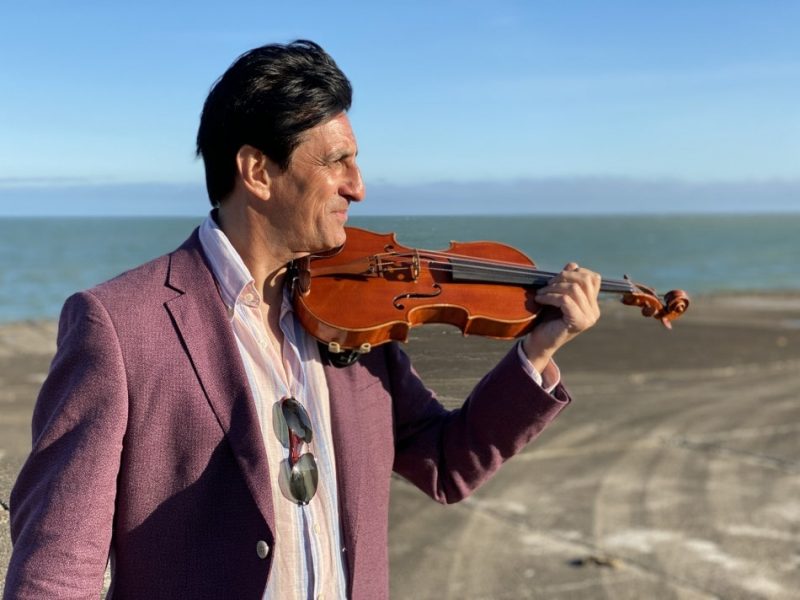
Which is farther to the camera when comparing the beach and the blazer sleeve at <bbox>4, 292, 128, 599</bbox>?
the beach

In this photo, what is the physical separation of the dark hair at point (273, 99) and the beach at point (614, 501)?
3.59 feet

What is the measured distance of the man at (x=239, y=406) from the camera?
1.77 metres

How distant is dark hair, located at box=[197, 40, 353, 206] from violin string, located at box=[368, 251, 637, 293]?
0.62 metres

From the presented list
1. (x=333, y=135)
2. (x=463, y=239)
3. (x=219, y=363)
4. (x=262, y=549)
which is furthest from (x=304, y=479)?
(x=463, y=239)

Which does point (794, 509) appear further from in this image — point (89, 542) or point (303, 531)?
point (89, 542)

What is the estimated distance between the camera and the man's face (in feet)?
6.68

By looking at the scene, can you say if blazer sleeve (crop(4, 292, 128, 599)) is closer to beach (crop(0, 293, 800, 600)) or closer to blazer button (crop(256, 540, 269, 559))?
blazer button (crop(256, 540, 269, 559))

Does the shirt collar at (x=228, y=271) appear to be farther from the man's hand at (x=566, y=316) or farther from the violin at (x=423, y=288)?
the man's hand at (x=566, y=316)

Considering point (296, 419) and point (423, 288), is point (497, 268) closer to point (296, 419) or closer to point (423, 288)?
point (423, 288)

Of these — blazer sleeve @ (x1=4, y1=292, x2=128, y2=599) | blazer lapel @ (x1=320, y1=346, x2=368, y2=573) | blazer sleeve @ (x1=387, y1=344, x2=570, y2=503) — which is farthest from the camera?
blazer sleeve @ (x1=387, y1=344, x2=570, y2=503)

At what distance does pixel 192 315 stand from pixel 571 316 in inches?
36.7

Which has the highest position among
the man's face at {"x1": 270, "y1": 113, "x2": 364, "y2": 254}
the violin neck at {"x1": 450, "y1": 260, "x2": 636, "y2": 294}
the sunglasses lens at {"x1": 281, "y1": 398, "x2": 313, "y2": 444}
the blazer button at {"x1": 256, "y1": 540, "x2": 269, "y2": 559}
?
the man's face at {"x1": 270, "y1": 113, "x2": 364, "y2": 254}

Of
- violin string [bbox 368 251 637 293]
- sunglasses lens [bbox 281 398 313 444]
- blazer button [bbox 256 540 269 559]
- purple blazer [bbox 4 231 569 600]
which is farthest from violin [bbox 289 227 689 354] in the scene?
blazer button [bbox 256 540 269 559]

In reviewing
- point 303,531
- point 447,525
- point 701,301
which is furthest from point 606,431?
point 701,301
